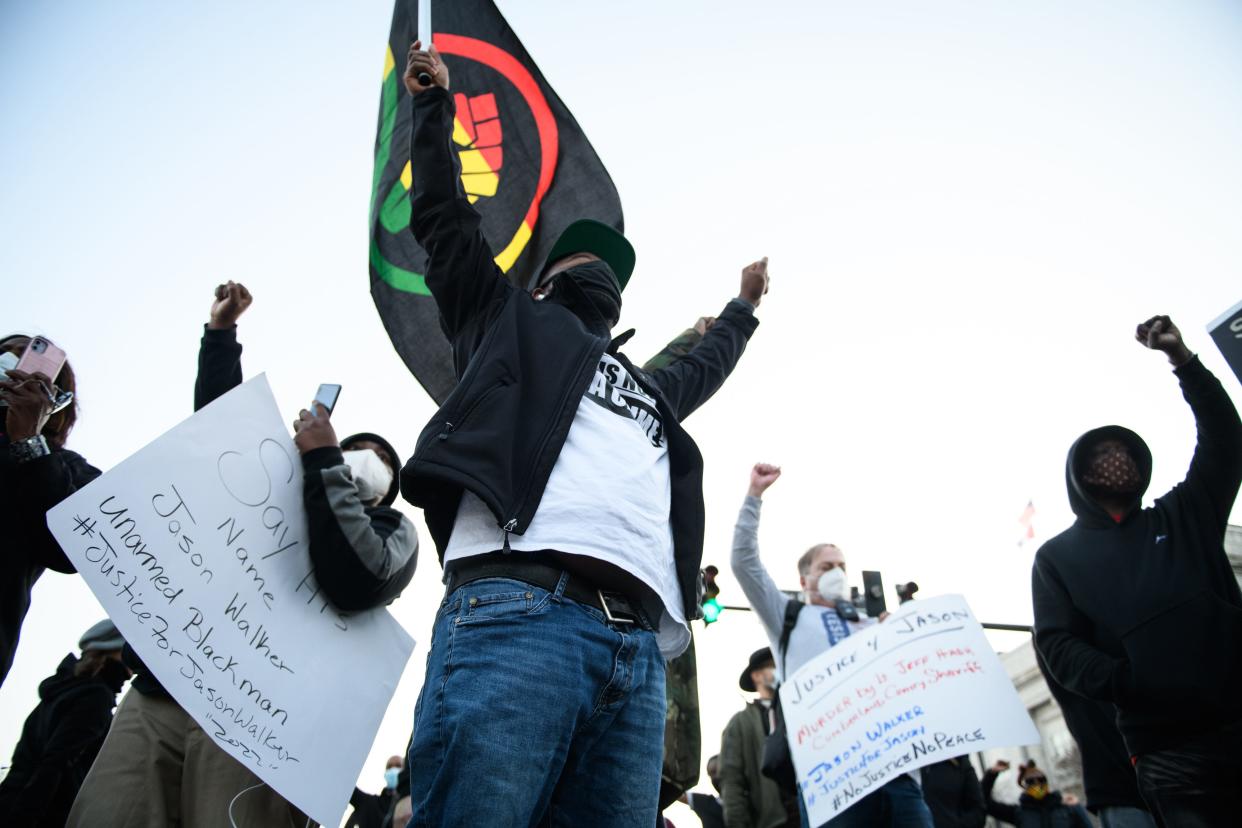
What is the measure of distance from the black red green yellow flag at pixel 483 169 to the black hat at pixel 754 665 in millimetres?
3676

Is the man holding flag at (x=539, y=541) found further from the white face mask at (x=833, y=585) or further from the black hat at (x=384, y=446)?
the white face mask at (x=833, y=585)

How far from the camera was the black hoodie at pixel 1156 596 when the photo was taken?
2684 millimetres

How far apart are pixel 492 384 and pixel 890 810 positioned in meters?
2.69

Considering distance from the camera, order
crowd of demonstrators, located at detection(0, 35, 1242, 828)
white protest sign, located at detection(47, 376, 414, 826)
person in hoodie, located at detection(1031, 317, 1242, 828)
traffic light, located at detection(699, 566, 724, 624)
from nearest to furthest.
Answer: crowd of demonstrators, located at detection(0, 35, 1242, 828), white protest sign, located at detection(47, 376, 414, 826), person in hoodie, located at detection(1031, 317, 1242, 828), traffic light, located at detection(699, 566, 724, 624)

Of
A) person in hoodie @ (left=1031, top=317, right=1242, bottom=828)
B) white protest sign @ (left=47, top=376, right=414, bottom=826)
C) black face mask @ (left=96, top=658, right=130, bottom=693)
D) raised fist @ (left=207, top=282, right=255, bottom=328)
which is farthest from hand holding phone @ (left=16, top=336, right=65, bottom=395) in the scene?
person in hoodie @ (left=1031, top=317, right=1242, bottom=828)

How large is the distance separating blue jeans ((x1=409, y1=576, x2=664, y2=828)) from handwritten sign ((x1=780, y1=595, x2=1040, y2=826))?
2.09 metres

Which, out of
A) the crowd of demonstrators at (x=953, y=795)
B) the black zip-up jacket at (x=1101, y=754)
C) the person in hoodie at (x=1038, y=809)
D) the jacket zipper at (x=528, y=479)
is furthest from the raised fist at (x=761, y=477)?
the person in hoodie at (x=1038, y=809)

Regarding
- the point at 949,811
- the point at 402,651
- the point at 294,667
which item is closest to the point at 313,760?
the point at 294,667

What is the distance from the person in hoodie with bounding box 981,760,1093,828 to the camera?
7262 millimetres

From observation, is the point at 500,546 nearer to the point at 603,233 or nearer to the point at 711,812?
the point at 603,233

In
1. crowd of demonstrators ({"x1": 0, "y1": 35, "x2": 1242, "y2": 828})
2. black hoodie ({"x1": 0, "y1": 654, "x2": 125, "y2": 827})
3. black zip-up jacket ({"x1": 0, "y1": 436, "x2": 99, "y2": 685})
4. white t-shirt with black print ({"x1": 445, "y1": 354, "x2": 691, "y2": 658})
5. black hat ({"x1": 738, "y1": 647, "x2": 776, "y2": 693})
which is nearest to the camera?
crowd of demonstrators ({"x1": 0, "y1": 35, "x2": 1242, "y2": 828})

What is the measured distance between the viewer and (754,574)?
4.23m

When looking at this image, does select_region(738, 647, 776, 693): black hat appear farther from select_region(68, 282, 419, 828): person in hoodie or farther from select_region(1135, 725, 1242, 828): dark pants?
select_region(68, 282, 419, 828): person in hoodie

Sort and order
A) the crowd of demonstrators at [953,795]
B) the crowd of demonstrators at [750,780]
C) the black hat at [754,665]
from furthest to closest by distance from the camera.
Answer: the black hat at [754,665]
the crowd of demonstrators at [953,795]
the crowd of demonstrators at [750,780]
